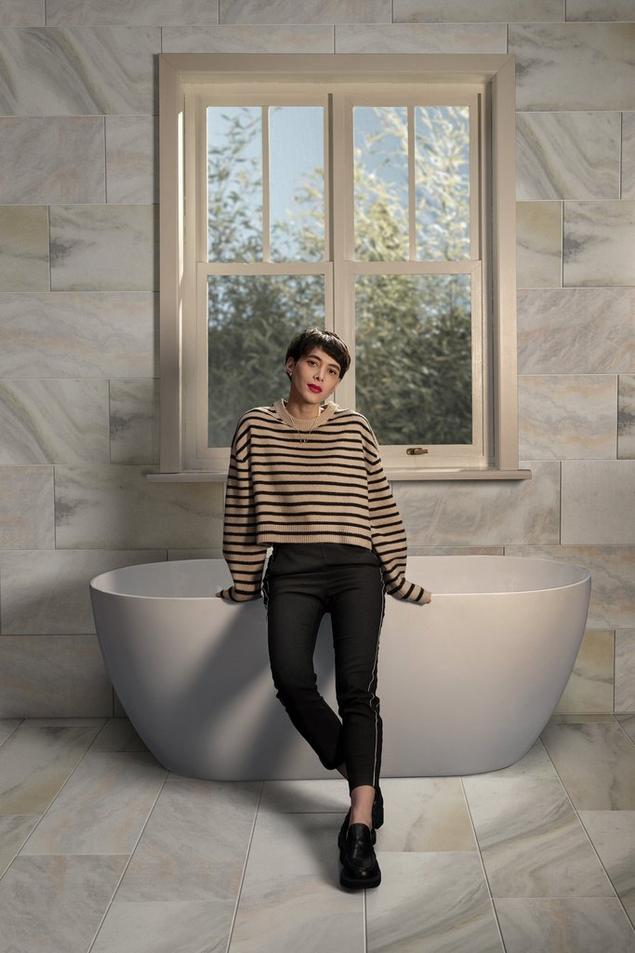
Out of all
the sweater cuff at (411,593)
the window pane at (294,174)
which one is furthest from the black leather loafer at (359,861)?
the window pane at (294,174)

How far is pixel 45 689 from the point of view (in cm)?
346

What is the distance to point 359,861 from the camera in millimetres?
2131

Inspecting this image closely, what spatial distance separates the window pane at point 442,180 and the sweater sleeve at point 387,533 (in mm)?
1274

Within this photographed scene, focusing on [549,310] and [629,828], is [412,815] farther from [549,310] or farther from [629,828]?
[549,310]

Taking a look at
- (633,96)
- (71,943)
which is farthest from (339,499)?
(633,96)

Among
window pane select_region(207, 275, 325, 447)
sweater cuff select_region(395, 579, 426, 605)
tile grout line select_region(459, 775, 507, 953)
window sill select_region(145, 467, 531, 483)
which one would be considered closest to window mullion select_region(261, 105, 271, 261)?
window pane select_region(207, 275, 325, 447)

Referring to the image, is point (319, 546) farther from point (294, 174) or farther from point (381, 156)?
point (381, 156)

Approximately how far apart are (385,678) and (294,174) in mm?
1977

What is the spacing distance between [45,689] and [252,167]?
2132mm

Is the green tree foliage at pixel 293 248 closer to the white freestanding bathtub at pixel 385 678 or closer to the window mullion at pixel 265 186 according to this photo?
the window mullion at pixel 265 186

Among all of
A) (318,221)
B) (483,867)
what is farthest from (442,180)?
(483,867)

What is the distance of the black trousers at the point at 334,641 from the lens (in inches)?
92.3

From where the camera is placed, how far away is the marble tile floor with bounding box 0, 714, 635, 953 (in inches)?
75.6

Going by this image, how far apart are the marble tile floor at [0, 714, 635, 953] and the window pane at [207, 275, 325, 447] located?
134 centimetres
